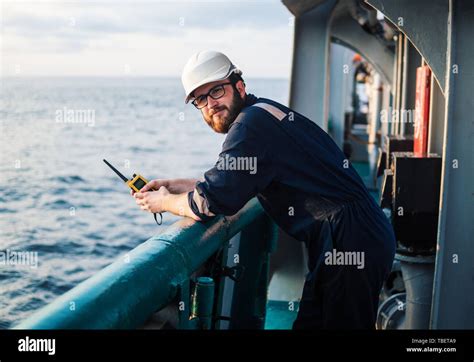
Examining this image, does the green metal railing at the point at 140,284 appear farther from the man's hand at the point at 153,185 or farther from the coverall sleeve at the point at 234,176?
the man's hand at the point at 153,185

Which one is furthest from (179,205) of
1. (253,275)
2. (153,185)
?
(253,275)

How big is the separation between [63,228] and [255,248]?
22.1 meters

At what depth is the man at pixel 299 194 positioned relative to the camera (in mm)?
2959

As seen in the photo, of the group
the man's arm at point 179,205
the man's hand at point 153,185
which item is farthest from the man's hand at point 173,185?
the man's arm at point 179,205

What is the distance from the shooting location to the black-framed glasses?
3146 mm

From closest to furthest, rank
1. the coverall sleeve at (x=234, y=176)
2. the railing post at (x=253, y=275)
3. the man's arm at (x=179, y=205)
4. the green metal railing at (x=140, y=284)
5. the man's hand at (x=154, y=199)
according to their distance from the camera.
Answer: the green metal railing at (x=140, y=284)
the coverall sleeve at (x=234, y=176)
the man's arm at (x=179, y=205)
the man's hand at (x=154, y=199)
the railing post at (x=253, y=275)

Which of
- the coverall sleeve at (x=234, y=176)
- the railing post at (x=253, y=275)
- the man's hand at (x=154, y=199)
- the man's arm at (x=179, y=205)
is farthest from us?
the railing post at (x=253, y=275)

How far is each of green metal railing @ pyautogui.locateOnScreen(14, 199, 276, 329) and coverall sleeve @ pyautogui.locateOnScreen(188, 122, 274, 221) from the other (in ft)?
0.38

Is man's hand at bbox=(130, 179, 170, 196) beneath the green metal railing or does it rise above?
above

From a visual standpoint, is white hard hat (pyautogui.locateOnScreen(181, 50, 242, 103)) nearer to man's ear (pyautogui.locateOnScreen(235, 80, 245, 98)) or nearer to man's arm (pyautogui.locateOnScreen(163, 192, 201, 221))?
man's ear (pyautogui.locateOnScreen(235, 80, 245, 98))

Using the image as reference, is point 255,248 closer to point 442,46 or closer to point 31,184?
point 442,46

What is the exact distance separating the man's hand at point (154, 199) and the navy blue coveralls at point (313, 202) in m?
0.17

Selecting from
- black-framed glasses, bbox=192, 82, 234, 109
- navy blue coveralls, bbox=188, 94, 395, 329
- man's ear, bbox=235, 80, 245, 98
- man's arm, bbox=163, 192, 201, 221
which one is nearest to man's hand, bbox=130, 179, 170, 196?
man's arm, bbox=163, 192, 201, 221

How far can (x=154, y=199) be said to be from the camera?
3.16 meters
